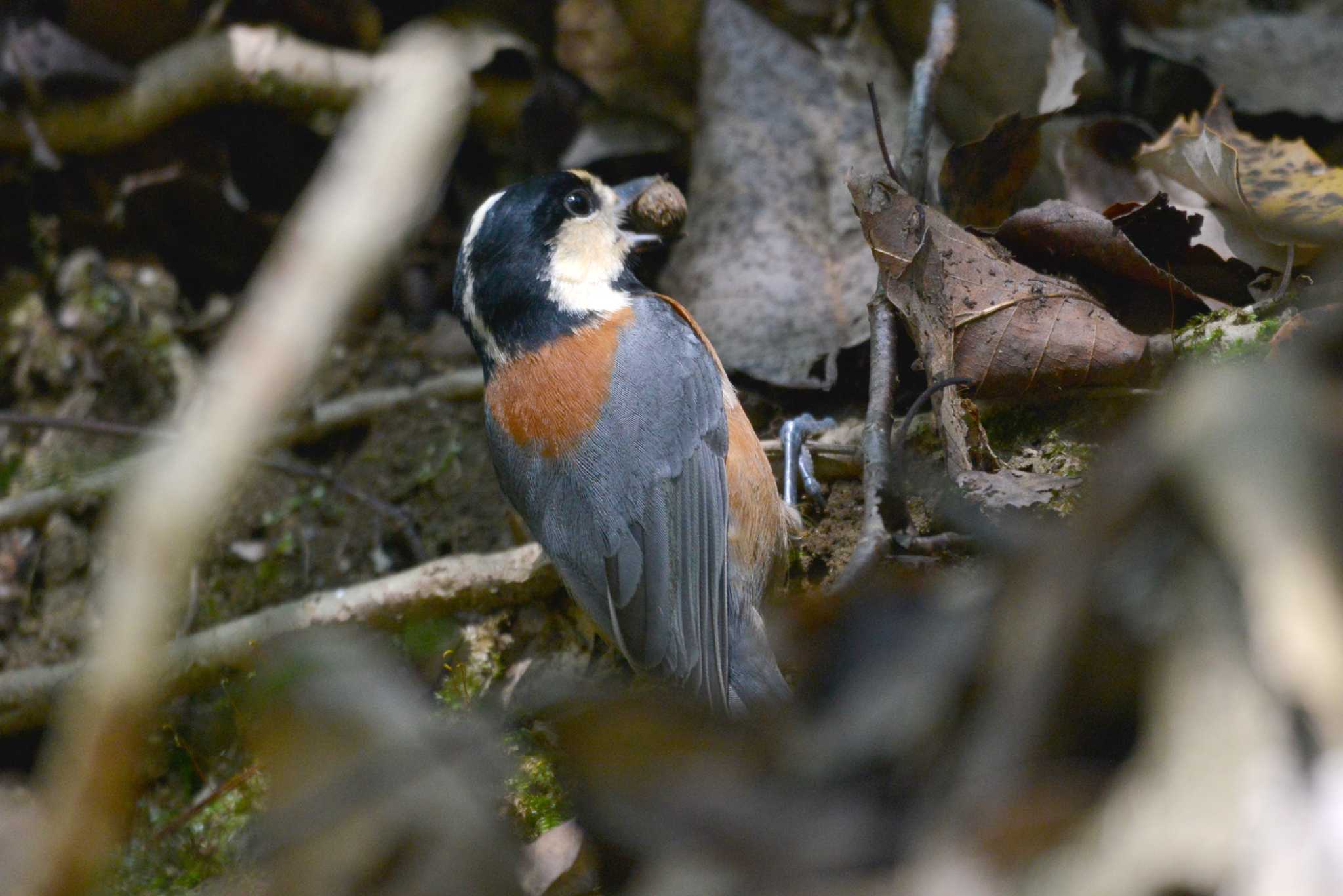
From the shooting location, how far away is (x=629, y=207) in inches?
155

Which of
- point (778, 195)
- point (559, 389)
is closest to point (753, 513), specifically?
point (559, 389)

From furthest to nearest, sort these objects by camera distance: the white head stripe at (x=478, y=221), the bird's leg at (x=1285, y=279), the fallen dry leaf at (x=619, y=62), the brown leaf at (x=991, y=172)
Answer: the fallen dry leaf at (x=619, y=62)
the white head stripe at (x=478, y=221)
the brown leaf at (x=991, y=172)
the bird's leg at (x=1285, y=279)

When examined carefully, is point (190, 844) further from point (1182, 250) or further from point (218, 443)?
point (1182, 250)

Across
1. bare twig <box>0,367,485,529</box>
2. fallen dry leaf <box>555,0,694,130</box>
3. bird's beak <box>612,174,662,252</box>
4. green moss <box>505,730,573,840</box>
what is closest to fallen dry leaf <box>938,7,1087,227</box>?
bird's beak <box>612,174,662,252</box>

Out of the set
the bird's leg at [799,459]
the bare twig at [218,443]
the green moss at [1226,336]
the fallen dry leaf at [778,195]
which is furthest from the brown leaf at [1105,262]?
the bare twig at [218,443]

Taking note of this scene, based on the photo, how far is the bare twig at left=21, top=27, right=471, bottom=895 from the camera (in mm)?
949

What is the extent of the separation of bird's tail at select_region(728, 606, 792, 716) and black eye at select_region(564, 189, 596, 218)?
4.91ft

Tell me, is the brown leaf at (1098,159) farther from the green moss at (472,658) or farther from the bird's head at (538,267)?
the green moss at (472,658)

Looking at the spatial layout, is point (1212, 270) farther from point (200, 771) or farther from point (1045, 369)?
point (200, 771)

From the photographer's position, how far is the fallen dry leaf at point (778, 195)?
386 cm

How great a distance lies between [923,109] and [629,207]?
40.8 inches

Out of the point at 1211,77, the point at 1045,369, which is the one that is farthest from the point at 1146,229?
the point at 1211,77

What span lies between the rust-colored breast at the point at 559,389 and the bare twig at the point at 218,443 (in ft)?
6.43

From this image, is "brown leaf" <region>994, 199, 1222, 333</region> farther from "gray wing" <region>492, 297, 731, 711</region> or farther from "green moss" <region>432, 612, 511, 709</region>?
"green moss" <region>432, 612, 511, 709</region>
